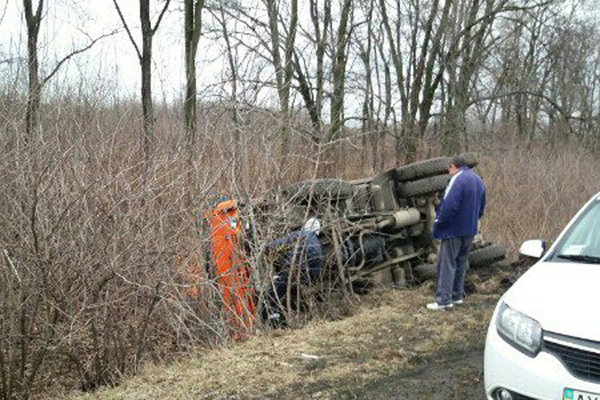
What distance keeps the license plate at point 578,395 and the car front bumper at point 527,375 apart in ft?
0.05

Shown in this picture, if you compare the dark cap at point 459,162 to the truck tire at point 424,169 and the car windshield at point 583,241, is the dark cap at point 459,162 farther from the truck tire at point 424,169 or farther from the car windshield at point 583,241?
the car windshield at point 583,241

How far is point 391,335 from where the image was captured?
5.94 metres

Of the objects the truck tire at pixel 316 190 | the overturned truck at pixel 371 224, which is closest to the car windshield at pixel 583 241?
the overturned truck at pixel 371 224

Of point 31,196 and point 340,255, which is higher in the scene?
point 31,196

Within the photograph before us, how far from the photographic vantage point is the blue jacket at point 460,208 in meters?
6.71

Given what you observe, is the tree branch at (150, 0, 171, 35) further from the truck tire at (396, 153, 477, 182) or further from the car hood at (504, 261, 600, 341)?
the car hood at (504, 261, 600, 341)

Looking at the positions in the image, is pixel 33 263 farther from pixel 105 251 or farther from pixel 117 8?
pixel 117 8

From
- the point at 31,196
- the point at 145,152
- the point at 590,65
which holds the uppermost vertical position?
the point at 590,65

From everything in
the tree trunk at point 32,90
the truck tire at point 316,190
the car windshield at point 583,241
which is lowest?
the car windshield at point 583,241

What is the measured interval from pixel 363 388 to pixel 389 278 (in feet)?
12.6

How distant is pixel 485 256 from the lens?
8688mm

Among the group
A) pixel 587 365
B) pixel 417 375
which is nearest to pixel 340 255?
pixel 417 375

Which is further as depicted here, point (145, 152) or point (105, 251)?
point (145, 152)

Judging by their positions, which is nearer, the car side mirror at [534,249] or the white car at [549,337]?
the white car at [549,337]
